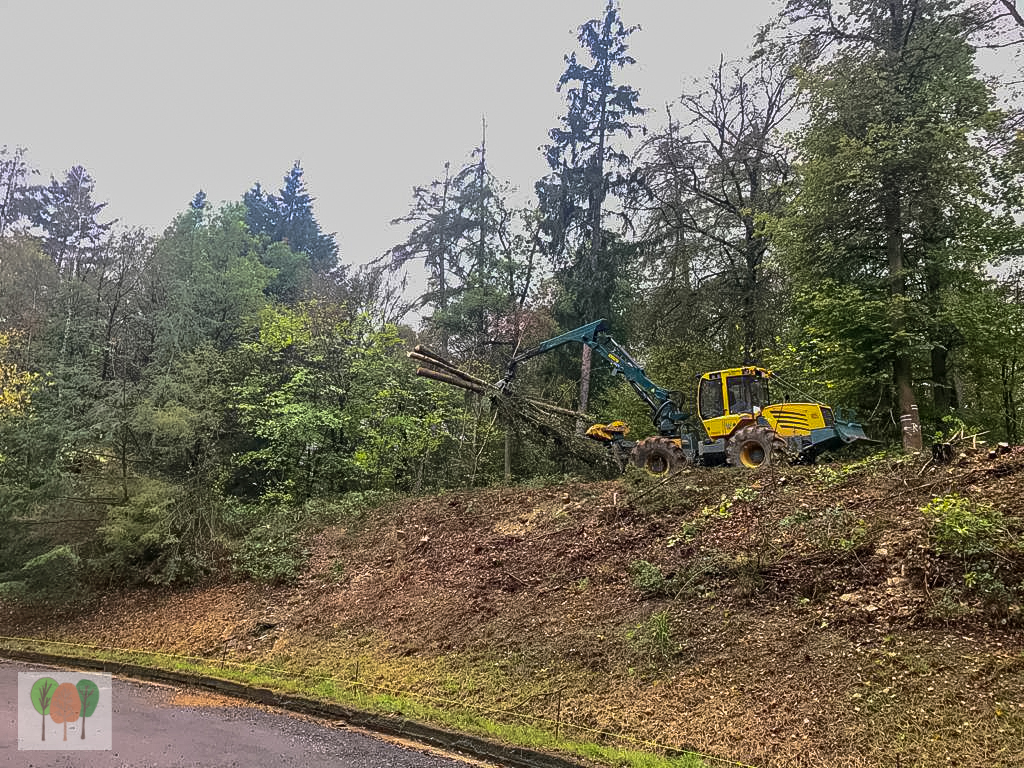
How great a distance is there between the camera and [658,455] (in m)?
13.1

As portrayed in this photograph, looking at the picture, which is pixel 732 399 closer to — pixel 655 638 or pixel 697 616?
pixel 697 616

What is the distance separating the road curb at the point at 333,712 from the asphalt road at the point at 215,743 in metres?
0.19

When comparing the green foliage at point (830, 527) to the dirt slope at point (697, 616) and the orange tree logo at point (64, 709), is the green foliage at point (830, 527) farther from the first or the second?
the orange tree logo at point (64, 709)

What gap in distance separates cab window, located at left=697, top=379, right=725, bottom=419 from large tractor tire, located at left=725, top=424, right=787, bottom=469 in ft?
3.34

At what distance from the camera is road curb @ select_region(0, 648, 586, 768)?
17.6 feet

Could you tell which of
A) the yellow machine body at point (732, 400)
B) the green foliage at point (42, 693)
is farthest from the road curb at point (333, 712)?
the yellow machine body at point (732, 400)

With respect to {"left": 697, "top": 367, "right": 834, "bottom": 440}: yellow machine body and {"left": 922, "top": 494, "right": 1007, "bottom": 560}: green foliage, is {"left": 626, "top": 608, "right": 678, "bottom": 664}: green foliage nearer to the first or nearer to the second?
{"left": 922, "top": 494, "right": 1007, "bottom": 560}: green foliage

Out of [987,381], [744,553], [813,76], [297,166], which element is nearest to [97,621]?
[744,553]

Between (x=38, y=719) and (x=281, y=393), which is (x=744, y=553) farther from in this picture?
(x=281, y=393)

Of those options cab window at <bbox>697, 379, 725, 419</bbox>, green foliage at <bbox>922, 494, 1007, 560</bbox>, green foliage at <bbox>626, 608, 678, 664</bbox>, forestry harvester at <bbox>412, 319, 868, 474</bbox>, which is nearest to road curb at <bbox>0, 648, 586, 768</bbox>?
green foliage at <bbox>626, 608, 678, 664</bbox>

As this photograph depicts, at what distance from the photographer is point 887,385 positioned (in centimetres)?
1393

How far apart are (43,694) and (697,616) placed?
783cm

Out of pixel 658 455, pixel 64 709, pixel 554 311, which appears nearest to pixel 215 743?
pixel 64 709

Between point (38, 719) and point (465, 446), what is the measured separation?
Answer: 37.5 ft
